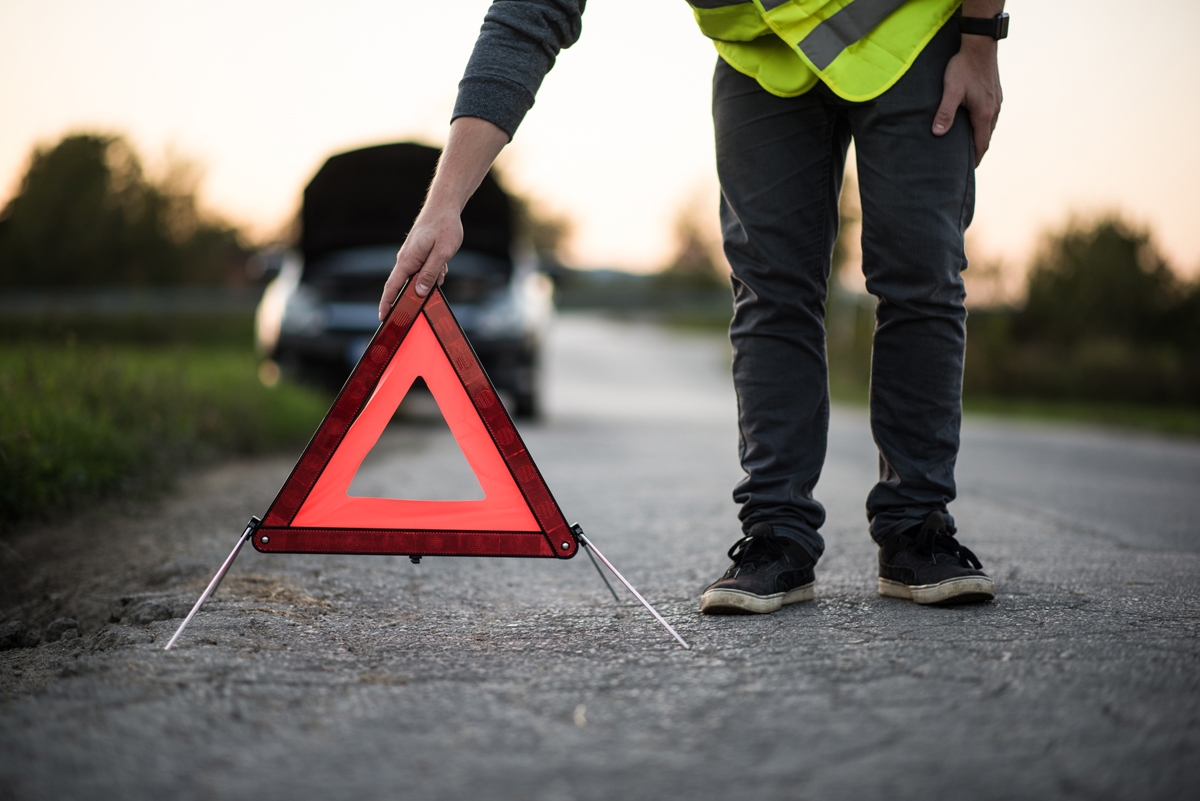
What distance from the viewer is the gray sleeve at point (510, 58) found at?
2.03m

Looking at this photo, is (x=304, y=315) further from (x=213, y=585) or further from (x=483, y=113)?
(x=213, y=585)

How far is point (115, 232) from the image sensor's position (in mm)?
23516

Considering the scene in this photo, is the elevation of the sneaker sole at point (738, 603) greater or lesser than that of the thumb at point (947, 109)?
lesser

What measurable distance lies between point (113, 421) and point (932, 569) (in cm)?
368

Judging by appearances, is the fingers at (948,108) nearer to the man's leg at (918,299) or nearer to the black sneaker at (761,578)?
the man's leg at (918,299)

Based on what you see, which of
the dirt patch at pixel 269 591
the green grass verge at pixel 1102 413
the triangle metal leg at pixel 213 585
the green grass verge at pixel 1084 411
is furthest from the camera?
the green grass verge at pixel 1084 411

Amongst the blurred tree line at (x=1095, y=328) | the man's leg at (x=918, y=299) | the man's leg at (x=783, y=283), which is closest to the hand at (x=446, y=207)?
the man's leg at (x=783, y=283)

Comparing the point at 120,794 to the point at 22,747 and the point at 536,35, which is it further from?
the point at 536,35

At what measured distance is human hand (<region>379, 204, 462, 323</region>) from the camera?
6.31 ft

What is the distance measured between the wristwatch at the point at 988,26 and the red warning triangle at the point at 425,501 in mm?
1242

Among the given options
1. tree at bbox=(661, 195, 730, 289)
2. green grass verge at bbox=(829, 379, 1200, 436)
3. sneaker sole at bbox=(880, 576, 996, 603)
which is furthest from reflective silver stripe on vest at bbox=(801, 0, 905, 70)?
tree at bbox=(661, 195, 730, 289)

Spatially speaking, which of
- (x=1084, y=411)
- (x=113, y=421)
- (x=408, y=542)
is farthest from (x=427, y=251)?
(x=1084, y=411)

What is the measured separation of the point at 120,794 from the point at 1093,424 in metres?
11.9

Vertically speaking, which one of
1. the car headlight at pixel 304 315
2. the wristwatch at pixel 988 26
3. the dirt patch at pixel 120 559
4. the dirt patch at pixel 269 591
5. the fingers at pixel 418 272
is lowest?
the dirt patch at pixel 120 559
